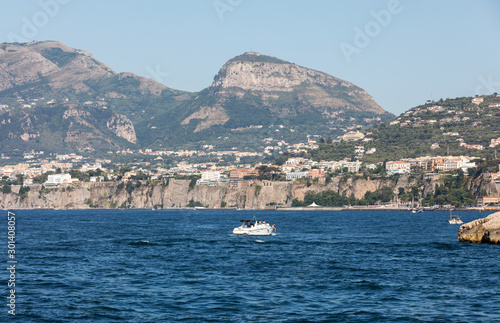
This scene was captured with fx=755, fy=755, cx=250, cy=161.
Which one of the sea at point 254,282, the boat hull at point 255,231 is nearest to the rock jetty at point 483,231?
the sea at point 254,282

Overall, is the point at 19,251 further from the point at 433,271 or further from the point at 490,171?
the point at 490,171

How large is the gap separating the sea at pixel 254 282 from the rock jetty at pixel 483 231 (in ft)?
4.60

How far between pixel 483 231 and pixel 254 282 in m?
28.7

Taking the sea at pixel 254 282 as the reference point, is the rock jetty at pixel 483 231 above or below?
above

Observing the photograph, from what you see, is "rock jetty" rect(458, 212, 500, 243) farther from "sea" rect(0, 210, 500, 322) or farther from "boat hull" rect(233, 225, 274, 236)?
"boat hull" rect(233, 225, 274, 236)

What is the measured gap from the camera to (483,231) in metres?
63.4

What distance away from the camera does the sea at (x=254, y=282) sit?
3341cm

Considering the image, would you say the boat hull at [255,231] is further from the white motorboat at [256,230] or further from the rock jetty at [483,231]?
the rock jetty at [483,231]

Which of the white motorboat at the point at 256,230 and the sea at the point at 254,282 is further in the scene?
the white motorboat at the point at 256,230

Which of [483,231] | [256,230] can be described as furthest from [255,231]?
[483,231]

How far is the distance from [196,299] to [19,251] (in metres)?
27.5

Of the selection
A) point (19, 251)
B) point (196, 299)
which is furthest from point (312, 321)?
point (19, 251)

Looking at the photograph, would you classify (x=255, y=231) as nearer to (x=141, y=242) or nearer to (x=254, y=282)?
(x=141, y=242)

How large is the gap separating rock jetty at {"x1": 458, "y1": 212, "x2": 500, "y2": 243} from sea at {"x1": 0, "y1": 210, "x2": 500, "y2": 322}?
1.40m
